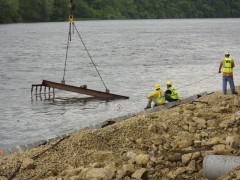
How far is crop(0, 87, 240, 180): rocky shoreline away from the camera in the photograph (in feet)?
38.2

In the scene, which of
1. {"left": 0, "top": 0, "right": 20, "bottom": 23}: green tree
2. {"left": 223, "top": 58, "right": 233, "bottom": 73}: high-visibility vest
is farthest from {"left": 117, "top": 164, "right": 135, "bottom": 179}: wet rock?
{"left": 0, "top": 0, "right": 20, "bottom": 23}: green tree

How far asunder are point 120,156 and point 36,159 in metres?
2.55

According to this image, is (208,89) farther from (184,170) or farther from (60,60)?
(60,60)

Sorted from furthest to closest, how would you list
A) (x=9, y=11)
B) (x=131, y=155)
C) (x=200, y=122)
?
(x=9, y=11) → (x=200, y=122) → (x=131, y=155)

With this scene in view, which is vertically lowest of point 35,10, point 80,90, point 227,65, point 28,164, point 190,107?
point 80,90

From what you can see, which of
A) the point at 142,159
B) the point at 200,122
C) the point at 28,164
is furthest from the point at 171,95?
the point at 28,164

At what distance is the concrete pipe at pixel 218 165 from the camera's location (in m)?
10.8

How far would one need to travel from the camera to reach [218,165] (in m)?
10.9

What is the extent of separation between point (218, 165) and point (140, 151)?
2.89m

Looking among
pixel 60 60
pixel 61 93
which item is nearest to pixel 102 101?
pixel 61 93

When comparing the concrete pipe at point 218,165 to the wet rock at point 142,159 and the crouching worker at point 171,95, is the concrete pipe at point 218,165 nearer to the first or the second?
the wet rock at point 142,159

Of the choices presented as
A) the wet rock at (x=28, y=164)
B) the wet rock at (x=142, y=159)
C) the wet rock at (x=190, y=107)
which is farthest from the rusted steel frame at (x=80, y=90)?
the wet rock at (x=142, y=159)

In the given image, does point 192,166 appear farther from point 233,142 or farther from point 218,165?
point 233,142

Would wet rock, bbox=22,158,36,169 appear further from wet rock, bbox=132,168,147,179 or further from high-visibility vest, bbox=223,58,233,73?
high-visibility vest, bbox=223,58,233,73
